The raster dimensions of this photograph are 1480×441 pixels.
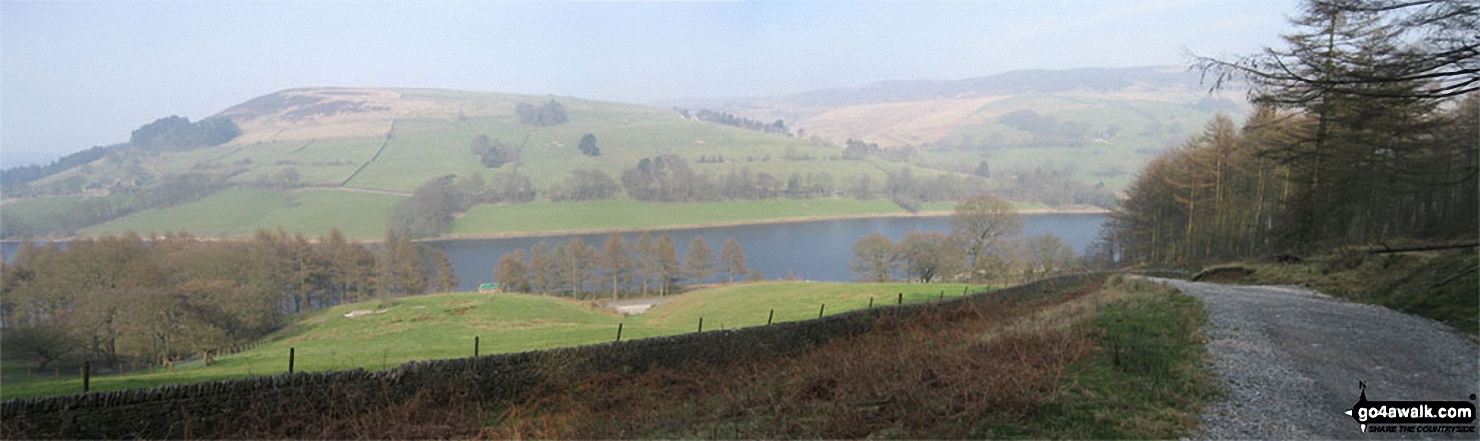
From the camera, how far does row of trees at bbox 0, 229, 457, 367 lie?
32.4m

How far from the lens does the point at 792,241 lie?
99875 mm

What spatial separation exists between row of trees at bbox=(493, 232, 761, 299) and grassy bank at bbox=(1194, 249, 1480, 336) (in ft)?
172

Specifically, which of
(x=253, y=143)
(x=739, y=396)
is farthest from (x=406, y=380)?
(x=253, y=143)

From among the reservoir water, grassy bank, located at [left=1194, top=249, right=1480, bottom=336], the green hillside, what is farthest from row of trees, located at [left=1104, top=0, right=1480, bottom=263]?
the green hillside

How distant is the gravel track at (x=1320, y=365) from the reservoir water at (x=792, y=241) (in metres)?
62.2

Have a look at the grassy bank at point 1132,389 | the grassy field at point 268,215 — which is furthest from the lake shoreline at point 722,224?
the grassy bank at point 1132,389

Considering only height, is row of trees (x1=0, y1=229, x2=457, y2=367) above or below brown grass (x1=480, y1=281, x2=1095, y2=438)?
below

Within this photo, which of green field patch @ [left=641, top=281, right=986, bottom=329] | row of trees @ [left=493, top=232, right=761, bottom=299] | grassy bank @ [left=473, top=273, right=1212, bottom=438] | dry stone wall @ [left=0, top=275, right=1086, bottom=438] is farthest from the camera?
row of trees @ [left=493, top=232, right=761, bottom=299]

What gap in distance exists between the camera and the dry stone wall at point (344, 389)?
7.70 metres

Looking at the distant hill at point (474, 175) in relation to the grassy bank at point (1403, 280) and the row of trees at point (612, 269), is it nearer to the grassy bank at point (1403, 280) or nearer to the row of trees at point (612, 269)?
the row of trees at point (612, 269)

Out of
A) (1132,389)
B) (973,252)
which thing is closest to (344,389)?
(1132,389)

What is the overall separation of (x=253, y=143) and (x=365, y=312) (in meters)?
174

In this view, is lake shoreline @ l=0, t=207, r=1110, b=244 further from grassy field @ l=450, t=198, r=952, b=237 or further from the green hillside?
the green hillside

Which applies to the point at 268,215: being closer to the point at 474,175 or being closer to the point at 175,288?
the point at 474,175
